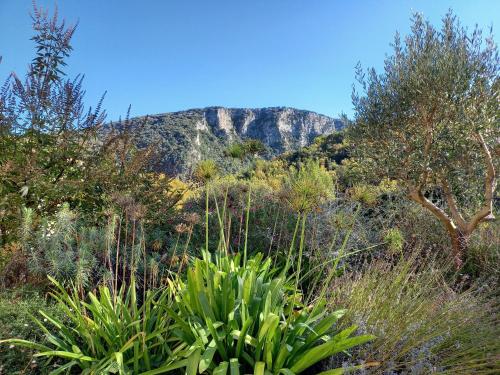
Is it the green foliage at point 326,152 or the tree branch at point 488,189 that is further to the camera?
the green foliage at point 326,152

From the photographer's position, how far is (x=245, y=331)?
2.01 m

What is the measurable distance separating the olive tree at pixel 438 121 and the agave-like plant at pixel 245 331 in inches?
143

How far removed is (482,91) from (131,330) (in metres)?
5.80

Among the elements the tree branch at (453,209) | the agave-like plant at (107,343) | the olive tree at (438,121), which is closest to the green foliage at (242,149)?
the olive tree at (438,121)

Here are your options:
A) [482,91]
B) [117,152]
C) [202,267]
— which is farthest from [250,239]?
[482,91]

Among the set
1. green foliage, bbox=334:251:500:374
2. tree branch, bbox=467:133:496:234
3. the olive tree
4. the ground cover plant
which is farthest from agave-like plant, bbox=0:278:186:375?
tree branch, bbox=467:133:496:234

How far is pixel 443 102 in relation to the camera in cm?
550

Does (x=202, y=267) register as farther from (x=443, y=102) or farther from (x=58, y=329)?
(x=443, y=102)

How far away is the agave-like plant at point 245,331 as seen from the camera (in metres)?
1.94

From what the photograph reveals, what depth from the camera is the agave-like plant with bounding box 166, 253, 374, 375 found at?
1.94 m

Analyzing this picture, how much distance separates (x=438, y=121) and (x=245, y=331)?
528 centimetres

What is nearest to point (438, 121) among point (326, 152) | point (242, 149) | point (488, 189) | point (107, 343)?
point (488, 189)

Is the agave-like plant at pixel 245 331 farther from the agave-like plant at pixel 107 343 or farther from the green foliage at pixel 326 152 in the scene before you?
the green foliage at pixel 326 152

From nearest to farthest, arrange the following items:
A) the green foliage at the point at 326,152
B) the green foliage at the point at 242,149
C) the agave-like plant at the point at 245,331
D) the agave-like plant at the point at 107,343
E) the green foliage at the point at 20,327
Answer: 1. the agave-like plant at the point at 245,331
2. the agave-like plant at the point at 107,343
3. the green foliage at the point at 20,327
4. the green foliage at the point at 242,149
5. the green foliage at the point at 326,152
